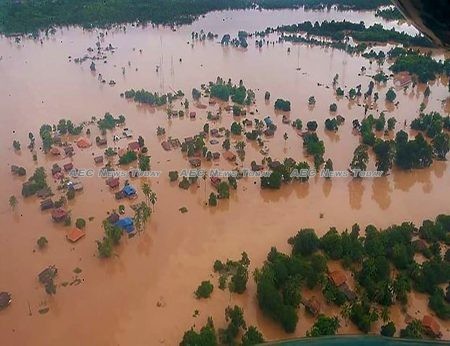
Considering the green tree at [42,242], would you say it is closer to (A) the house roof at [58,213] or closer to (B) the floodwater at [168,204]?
(B) the floodwater at [168,204]

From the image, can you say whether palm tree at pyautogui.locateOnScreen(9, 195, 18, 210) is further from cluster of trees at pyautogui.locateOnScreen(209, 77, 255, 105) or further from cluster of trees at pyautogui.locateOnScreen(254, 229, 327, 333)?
cluster of trees at pyautogui.locateOnScreen(209, 77, 255, 105)

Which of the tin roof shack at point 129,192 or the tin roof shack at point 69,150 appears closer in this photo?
the tin roof shack at point 129,192

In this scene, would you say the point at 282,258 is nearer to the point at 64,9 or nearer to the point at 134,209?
the point at 134,209

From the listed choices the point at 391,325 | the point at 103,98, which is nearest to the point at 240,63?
the point at 103,98

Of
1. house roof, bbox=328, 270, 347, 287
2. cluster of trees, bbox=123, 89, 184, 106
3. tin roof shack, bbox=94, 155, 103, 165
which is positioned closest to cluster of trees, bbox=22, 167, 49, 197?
tin roof shack, bbox=94, 155, 103, 165

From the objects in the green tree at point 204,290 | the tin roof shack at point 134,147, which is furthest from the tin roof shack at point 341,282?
the tin roof shack at point 134,147

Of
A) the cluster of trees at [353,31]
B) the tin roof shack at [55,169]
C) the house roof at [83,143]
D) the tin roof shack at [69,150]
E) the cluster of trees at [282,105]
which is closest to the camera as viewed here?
the tin roof shack at [55,169]

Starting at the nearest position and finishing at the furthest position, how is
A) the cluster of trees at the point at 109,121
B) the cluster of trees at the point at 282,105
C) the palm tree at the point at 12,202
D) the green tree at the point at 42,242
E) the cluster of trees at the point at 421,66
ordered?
the green tree at the point at 42,242 → the palm tree at the point at 12,202 → the cluster of trees at the point at 109,121 → the cluster of trees at the point at 282,105 → the cluster of trees at the point at 421,66
